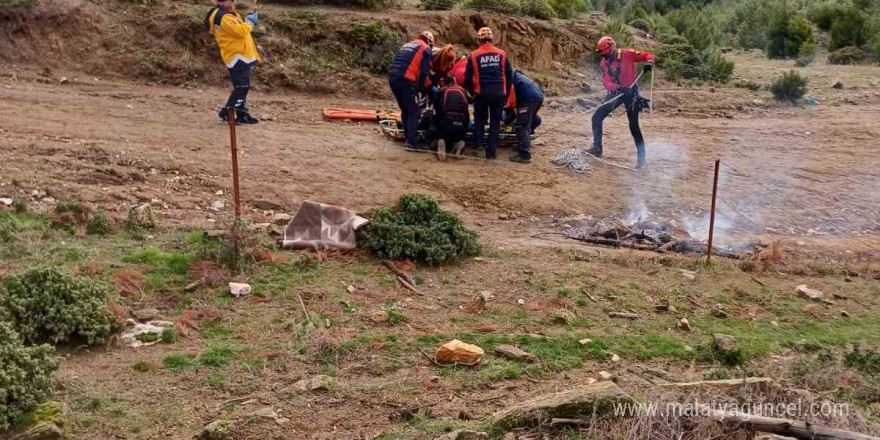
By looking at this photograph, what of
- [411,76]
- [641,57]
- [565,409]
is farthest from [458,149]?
[565,409]

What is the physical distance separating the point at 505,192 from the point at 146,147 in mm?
4448

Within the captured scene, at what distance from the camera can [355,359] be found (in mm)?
6199

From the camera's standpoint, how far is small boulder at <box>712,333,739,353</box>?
261 inches

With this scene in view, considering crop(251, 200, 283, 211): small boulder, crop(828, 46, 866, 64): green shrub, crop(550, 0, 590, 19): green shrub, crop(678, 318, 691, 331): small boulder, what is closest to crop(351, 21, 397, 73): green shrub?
crop(550, 0, 590, 19): green shrub

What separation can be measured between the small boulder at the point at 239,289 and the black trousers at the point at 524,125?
5.81 meters

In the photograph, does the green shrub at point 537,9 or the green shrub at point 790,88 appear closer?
the green shrub at point 790,88

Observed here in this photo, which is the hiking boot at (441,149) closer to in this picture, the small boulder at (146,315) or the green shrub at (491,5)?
the small boulder at (146,315)

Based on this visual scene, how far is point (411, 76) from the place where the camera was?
1146 centimetres

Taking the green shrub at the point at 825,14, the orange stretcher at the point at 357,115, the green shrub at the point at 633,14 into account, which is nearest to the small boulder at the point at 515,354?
the orange stretcher at the point at 357,115

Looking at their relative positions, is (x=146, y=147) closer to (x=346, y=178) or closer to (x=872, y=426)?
(x=346, y=178)

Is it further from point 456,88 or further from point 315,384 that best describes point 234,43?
point 315,384

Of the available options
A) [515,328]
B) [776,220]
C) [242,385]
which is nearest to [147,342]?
[242,385]

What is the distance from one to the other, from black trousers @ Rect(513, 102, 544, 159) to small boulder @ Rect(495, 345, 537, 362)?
5.98 metres

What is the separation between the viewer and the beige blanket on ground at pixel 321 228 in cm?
814
